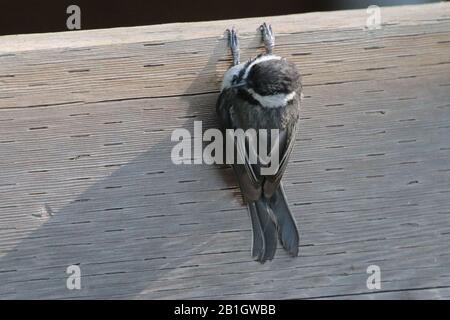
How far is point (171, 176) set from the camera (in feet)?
4.95

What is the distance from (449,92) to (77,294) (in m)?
0.82

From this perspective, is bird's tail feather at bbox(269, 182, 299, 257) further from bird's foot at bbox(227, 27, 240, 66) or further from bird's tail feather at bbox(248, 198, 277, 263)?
bird's foot at bbox(227, 27, 240, 66)

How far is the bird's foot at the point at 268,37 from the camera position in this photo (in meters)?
1.49

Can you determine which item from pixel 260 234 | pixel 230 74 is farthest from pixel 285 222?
pixel 230 74

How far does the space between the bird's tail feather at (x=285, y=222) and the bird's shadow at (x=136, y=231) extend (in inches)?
2.8

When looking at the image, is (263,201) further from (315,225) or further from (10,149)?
(10,149)

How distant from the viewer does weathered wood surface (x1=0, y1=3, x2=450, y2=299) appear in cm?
148

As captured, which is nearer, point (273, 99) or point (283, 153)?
point (283, 153)


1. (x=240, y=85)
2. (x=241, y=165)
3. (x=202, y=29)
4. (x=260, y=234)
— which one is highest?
(x=202, y=29)

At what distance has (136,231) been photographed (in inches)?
59.1

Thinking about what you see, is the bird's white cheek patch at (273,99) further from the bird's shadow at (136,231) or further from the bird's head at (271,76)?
the bird's shadow at (136,231)

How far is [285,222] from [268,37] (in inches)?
13.9

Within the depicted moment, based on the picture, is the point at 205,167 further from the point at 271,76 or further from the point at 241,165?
the point at 271,76

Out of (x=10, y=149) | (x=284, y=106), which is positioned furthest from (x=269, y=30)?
(x=10, y=149)
